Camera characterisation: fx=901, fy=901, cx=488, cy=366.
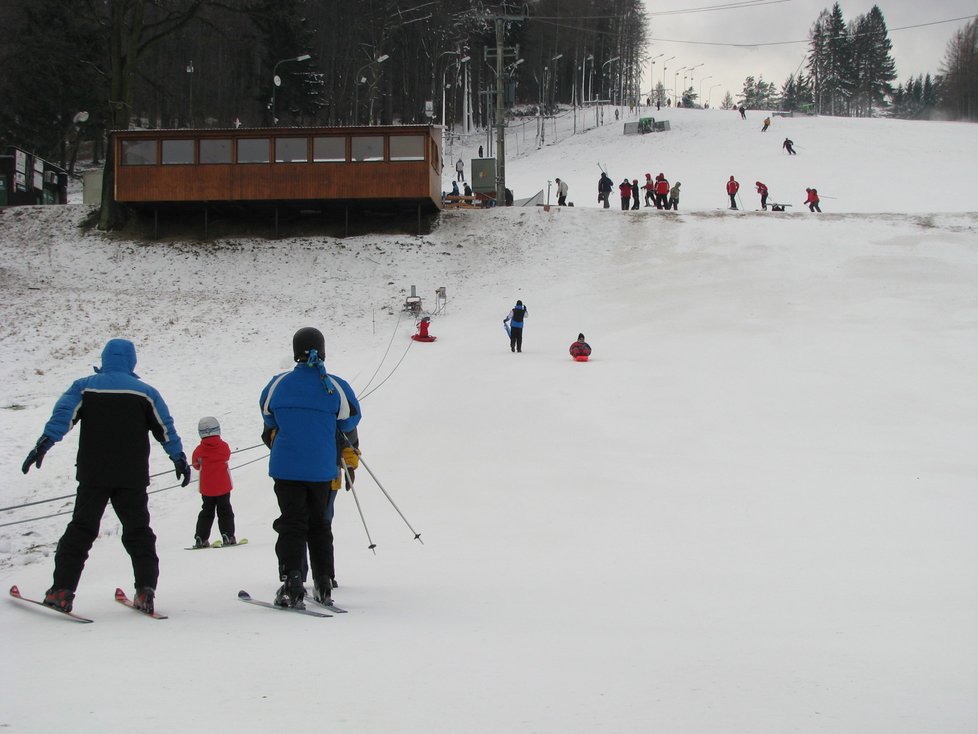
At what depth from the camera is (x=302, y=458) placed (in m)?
5.25

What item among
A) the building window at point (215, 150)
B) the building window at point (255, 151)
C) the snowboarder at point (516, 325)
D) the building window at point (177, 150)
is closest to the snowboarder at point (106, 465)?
the snowboarder at point (516, 325)

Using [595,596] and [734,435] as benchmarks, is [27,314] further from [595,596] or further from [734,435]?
[595,596]

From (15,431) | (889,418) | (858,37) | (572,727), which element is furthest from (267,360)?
(858,37)

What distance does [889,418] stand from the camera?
13.8 m

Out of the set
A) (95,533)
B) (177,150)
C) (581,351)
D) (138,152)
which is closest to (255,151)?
(177,150)

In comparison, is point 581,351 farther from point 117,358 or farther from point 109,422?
point 109,422

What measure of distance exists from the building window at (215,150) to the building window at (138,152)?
162cm

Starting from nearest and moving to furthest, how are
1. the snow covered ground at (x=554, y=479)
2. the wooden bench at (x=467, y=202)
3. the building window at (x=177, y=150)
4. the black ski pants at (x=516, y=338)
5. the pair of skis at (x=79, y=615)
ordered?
the snow covered ground at (x=554, y=479) < the pair of skis at (x=79, y=615) < the black ski pants at (x=516, y=338) < the building window at (x=177, y=150) < the wooden bench at (x=467, y=202)

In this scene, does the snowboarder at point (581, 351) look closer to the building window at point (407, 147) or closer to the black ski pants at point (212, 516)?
the black ski pants at point (212, 516)

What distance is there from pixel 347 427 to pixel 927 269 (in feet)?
76.3

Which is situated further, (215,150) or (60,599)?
(215,150)

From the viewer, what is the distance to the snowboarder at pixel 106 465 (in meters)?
5.19

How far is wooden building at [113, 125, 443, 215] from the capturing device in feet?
93.0

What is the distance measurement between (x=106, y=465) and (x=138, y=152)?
87.2 ft
